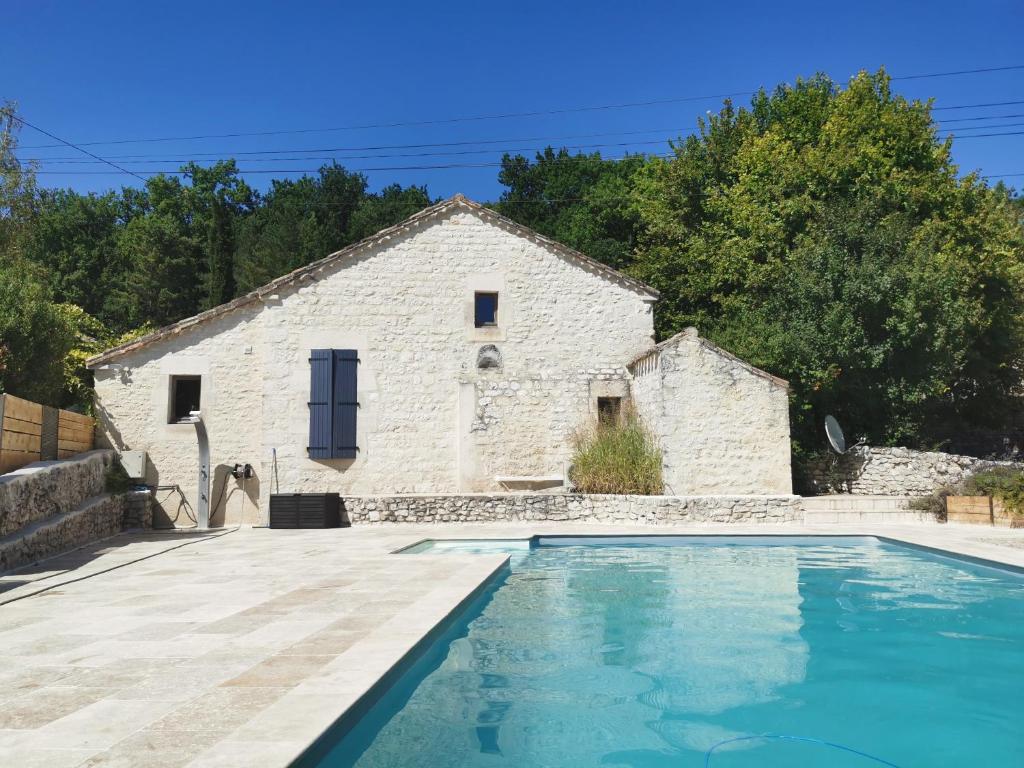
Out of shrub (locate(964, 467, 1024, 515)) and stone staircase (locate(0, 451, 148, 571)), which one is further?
shrub (locate(964, 467, 1024, 515))

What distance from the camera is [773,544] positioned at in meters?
10.3

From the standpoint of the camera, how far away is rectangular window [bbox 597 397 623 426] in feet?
47.6

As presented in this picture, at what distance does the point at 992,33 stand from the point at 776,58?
4602 millimetres

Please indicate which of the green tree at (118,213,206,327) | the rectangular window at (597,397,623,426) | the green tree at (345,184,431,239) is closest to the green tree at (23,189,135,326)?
the green tree at (118,213,206,327)

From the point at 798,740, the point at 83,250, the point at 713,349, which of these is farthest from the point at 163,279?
the point at 798,740

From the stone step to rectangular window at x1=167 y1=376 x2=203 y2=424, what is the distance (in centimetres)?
255

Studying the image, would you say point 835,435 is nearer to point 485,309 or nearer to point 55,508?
point 485,309

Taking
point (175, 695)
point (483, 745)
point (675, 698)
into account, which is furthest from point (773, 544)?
point (175, 695)

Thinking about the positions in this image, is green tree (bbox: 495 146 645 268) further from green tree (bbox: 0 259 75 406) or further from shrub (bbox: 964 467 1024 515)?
green tree (bbox: 0 259 75 406)

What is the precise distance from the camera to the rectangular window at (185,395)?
1407cm

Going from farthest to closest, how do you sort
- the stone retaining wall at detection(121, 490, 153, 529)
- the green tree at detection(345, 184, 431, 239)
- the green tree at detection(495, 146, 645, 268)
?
the green tree at detection(345, 184, 431, 239) < the green tree at detection(495, 146, 645, 268) < the stone retaining wall at detection(121, 490, 153, 529)

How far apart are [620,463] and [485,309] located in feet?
14.6

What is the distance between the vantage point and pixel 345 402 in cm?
1405

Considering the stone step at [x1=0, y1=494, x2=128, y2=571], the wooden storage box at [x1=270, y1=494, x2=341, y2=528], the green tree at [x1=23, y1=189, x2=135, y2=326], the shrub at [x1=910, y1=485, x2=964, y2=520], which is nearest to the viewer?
the stone step at [x1=0, y1=494, x2=128, y2=571]
